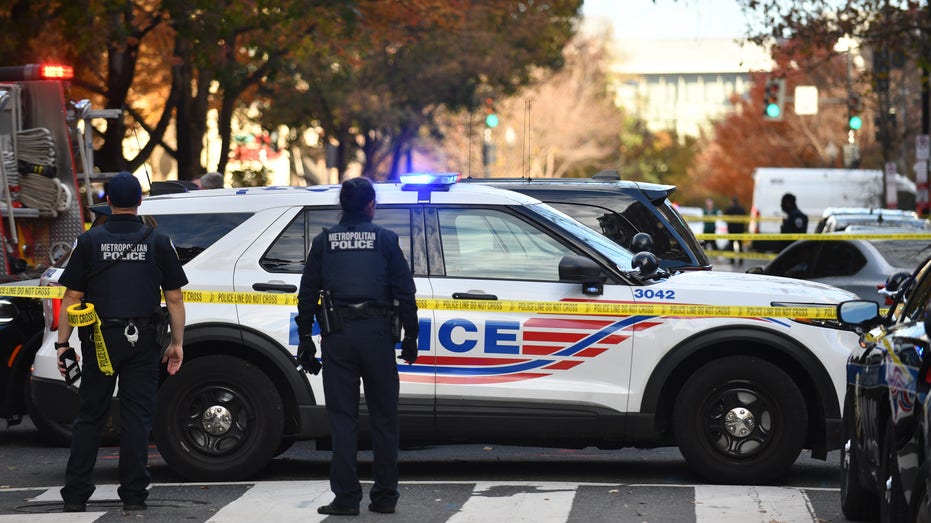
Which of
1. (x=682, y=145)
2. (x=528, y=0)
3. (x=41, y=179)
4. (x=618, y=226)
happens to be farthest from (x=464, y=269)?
(x=682, y=145)

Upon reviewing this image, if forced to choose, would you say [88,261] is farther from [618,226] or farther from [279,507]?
→ [618,226]

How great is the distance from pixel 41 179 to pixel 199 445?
5737 millimetres

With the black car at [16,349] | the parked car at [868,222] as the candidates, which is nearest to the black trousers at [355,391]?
the black car at [16,349]

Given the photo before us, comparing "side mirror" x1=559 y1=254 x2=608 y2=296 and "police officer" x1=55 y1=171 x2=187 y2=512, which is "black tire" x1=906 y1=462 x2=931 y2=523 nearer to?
"side mirror" x1=559 y1=254 x2=608 y2=296

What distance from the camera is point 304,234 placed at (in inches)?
370

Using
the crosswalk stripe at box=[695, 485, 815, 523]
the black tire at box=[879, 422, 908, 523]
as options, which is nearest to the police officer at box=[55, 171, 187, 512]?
the crosswalk stripe at box=[695, 485, 815, 523]

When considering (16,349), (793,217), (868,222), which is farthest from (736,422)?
(793,217)

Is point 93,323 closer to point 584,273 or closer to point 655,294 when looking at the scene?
point 584,273

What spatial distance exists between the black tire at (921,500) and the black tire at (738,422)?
10.5ft

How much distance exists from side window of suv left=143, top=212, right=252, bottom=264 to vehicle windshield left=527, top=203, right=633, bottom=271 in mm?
1751

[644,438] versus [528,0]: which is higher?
[528,0]

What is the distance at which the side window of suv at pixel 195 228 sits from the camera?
9414 millimetres

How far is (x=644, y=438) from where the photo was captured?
903 centimetres

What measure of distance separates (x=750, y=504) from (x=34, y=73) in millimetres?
8715
